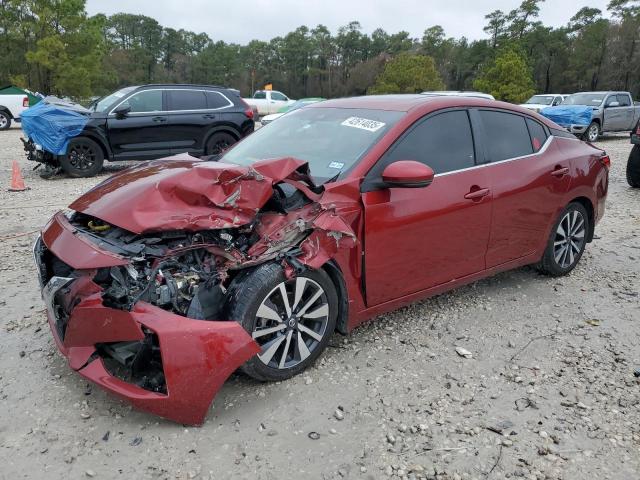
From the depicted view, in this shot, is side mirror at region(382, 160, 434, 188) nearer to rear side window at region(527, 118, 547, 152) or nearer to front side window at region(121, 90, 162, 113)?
rear side window at region(527, 118, 547, 152)

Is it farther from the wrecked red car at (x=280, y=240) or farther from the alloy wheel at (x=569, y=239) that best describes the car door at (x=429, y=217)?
the alloy wheel at (x=569, y=239)

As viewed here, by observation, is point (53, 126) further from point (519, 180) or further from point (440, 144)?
point (519, 180)

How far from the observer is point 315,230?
296cm

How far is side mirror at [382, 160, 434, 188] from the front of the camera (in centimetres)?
311

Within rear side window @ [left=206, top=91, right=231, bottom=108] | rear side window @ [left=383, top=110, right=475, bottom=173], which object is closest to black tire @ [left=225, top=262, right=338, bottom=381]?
rear side window @ [left=383, top=110, right=475, bottom=173]

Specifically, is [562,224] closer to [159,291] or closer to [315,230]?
[315,230]

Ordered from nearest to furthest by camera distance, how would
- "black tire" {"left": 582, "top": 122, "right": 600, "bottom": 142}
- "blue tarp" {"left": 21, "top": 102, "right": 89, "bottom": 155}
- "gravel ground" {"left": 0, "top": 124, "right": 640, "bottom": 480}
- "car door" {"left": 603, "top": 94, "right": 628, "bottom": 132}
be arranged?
"gravel ground" {"left": 0, "top": 124, "right": 640, "bottom": 480} → "blue tarp" {"left": 21, "top": 102, "right": 89, "bottom": 155} → "black tire" {"left": 582, "top": 122, "right": 600, "bottom": 142} → "car door" {"left": 603, "top": 94, "right": 628, "bottom": 132}

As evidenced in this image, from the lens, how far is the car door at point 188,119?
1027 cm

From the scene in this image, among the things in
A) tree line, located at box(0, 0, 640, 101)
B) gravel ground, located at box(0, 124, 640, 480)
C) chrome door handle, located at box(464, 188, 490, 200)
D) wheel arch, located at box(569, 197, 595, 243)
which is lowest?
gravel ground, located at box(0, 124, 640, 480)

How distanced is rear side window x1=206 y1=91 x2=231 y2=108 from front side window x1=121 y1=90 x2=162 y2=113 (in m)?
1.01

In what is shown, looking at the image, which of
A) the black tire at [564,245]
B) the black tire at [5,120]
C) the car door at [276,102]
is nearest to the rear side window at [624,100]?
the black tire at [564,245]

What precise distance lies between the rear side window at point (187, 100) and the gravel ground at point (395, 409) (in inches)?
270

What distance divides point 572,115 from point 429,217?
15731 mm

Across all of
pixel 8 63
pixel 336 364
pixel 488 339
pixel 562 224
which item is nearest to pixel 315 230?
pixel 336 364
